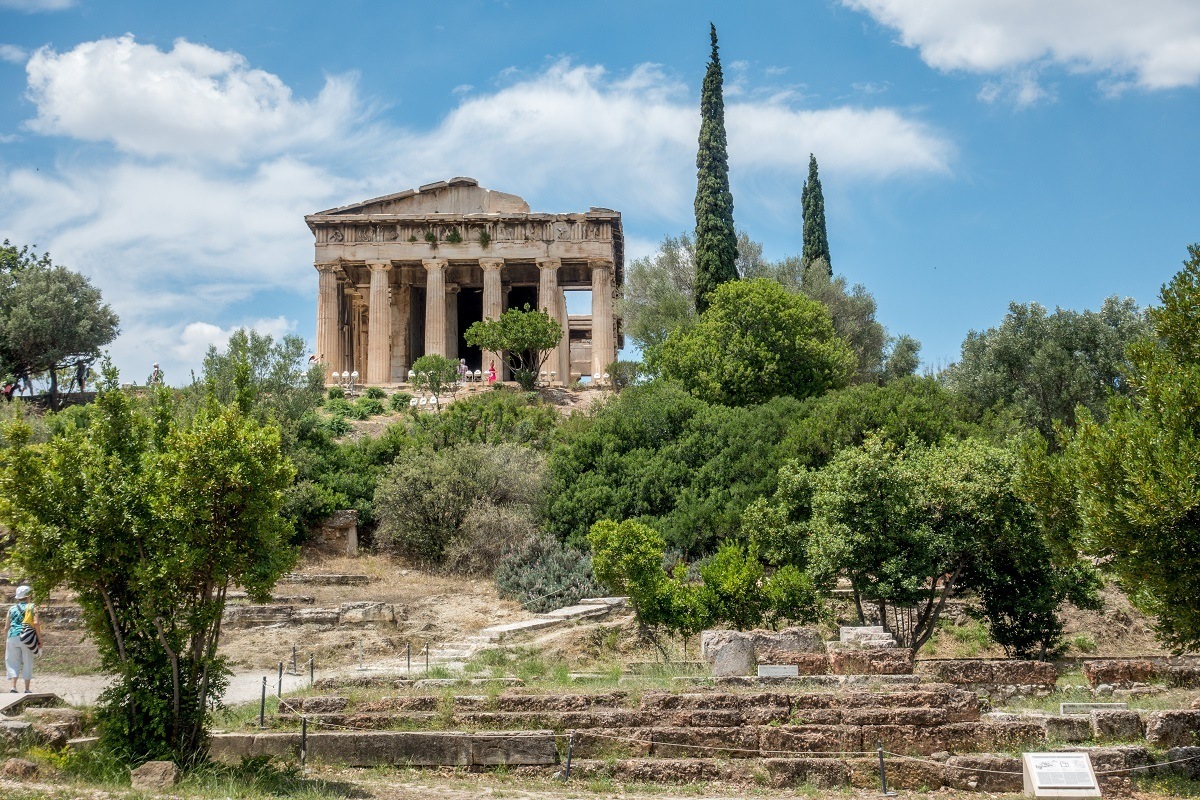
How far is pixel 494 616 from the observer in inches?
892

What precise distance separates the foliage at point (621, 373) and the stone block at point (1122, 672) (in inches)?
1053

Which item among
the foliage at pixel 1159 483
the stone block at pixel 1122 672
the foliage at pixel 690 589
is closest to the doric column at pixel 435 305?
the foliage at pixel 690 589

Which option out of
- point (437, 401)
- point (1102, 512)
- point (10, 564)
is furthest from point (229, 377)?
point (1102, 512)

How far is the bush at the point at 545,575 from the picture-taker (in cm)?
2370

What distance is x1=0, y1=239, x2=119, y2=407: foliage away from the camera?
1594 inches

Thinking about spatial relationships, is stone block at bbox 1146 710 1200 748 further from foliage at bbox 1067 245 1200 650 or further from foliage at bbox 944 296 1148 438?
foliage at bbox 944 296 1148 438

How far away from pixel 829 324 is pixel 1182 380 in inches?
950

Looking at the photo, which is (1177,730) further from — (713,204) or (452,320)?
(452,320)

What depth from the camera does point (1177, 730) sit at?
1245 centimetres

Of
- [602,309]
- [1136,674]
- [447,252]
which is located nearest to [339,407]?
[447,252]

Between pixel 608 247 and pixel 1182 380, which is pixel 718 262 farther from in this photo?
pixel 1182 380

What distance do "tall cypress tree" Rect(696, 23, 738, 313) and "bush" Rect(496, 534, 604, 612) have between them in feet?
49.9

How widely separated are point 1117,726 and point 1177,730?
2.07 feet

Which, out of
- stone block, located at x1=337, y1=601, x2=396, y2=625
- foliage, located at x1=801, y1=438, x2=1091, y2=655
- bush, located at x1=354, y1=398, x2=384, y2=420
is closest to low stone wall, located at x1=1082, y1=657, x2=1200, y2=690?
foliage, located at x1=801, y1=438, x2=1091, y2=655
